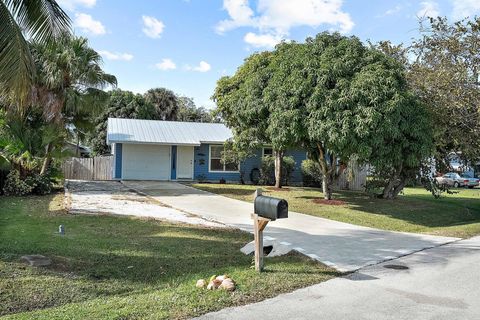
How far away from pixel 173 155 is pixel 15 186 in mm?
10405

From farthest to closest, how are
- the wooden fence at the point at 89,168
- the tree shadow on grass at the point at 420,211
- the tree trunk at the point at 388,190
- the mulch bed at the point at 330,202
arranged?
the wooden fence at the point at 89,168 < the tree trunk at the point at 388,190 < the mulch bed at the point at 330,202 < the tree shadow on grass at the point at 420,211

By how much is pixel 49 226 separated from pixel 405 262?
292 inches

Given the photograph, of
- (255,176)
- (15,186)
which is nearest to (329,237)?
(15,186)

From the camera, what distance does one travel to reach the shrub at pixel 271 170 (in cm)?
2483

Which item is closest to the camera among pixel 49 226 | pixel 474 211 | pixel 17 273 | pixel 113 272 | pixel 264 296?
pixel 264 296

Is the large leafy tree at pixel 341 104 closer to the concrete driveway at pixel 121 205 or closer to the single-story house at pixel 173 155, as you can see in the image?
the concrete driveway at pixel 121 205

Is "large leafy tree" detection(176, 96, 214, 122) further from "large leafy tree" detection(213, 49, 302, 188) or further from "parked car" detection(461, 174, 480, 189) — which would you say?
"large leafy tree" detection(213, 49, 302, 188)

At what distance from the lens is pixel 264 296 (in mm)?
5379

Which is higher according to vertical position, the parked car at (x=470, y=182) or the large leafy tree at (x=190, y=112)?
the large leafy tree at (x=190, y=112)

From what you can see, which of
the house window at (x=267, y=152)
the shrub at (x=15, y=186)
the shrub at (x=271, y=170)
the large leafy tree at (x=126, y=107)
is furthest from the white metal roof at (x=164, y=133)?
the large leafy tree at (x=126, y=107)

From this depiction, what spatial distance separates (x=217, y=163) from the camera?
26.0m

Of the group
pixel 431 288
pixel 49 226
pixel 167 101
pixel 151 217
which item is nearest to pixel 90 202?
pixel 151 217

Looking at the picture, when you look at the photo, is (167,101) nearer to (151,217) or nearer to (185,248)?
(151,217)

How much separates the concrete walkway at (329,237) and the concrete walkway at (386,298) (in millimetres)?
693
